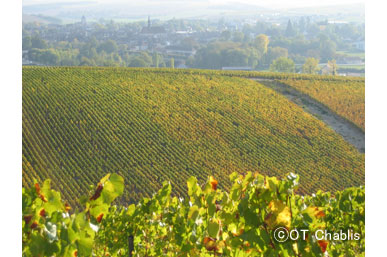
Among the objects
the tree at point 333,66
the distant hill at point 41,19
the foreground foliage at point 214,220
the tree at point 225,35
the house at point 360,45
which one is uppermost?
the tree at point 225,35

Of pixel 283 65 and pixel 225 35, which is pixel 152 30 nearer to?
pixel 225 35

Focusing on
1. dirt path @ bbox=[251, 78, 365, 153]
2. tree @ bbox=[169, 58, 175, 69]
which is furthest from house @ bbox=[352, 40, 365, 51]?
tree @ bbox=[169, 58, 175, 69]

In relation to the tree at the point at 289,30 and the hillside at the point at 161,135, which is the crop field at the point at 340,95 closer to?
the hillside at the point at 161,135

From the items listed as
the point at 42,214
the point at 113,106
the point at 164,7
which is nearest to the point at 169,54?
the point at 164,7

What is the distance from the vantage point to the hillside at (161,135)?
1142cm

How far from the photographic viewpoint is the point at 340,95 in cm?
1742

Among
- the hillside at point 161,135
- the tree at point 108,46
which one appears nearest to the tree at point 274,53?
the hillside at point 161,135

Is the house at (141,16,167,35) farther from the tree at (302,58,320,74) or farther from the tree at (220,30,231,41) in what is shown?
the tree at (302,58,320,74)

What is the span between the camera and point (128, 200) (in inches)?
401

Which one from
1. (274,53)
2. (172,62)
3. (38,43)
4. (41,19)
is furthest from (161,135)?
(274,53)

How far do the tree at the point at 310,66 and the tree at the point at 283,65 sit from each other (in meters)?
0.76

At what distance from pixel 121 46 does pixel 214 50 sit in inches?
155
